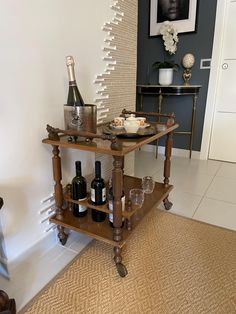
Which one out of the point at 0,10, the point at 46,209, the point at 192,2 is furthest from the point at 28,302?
the point at 192,2

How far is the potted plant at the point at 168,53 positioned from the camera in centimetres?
253

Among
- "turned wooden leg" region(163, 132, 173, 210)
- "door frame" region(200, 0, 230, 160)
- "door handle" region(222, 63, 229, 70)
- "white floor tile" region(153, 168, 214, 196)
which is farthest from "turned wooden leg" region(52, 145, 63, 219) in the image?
"door handle" region(222, 63, 229, 70)

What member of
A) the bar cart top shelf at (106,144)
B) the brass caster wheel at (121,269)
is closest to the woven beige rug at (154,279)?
the brass caster wheel at (121,269)

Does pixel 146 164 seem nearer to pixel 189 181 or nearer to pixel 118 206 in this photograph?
pixel 189 181

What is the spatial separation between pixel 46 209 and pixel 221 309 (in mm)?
916

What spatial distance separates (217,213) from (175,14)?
2.13 metres

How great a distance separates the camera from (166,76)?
2.65 m

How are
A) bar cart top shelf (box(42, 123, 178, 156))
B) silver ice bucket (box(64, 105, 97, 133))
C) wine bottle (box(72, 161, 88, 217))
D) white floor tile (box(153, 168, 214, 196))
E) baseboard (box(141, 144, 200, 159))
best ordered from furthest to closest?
baseboard (box(141, 144, 200, 159)) → white floor tile (box(153, 168, 214, 196)) → wine bottle (box(72, 161, 88, 217)) → silver ice bucket (box(64, 105, 97, 133)) → bar cart top shelf (box(42, 123, 178, 156))

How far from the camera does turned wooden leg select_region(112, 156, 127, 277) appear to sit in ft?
3.22

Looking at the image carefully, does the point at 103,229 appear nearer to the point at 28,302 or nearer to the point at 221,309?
the point at 28,302

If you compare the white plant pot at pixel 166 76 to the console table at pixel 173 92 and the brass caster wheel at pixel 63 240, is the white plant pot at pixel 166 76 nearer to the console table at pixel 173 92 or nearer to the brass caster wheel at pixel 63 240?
the console table at pixel 173 92

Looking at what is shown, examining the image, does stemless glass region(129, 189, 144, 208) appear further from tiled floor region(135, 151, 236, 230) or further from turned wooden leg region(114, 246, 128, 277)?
tiled floor region(135, 151, 236, 230)

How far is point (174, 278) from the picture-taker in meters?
1.11

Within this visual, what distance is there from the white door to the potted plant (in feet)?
1.63
